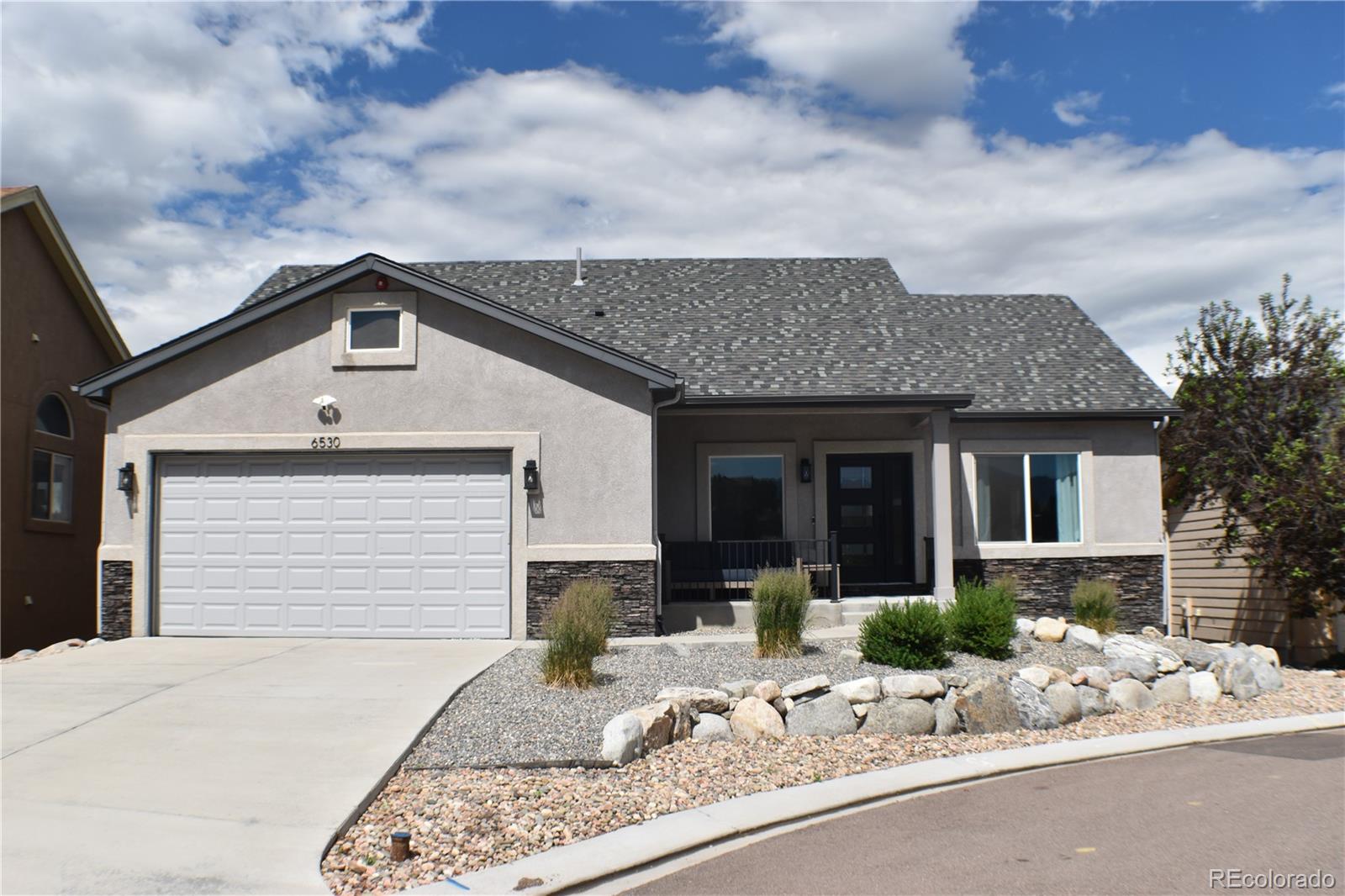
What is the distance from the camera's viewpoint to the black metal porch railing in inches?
564

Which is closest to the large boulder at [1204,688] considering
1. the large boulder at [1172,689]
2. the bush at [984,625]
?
the large boulder at [1172,689]

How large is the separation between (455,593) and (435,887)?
307 inches

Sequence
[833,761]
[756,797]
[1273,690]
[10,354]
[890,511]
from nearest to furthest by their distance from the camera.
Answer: [756,797]
[833,761]
[1273,690]
[10,354]
[890,511]

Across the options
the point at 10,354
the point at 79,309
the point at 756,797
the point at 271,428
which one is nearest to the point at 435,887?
the point at 756,797

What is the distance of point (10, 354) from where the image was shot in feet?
48.9

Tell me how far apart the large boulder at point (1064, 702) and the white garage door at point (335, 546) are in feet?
21.7

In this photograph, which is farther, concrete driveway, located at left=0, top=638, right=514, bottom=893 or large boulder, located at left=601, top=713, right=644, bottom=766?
large boulder, located at left=601, top=713, right=644, bottom=766

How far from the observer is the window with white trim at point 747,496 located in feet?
51.9

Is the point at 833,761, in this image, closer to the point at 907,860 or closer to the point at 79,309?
the point at 907,860

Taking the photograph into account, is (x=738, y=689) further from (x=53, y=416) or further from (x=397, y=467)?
(x=53, y=416)

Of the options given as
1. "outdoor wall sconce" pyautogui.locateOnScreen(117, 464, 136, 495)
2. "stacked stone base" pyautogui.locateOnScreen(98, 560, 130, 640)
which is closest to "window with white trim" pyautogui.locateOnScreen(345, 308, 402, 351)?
"outdoor wall sconce" pyautogui.locateOnScreen(117, 464, 136, 495)

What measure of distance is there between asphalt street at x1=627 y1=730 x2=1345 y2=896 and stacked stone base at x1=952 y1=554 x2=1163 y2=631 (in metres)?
7.49

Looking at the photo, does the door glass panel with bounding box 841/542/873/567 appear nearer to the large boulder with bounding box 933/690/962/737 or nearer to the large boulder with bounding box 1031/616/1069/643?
the large boulder with bounding box 1031/616/1069/643

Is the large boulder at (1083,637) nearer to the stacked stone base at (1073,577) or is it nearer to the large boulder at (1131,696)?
the large boulder at (1131,696)
